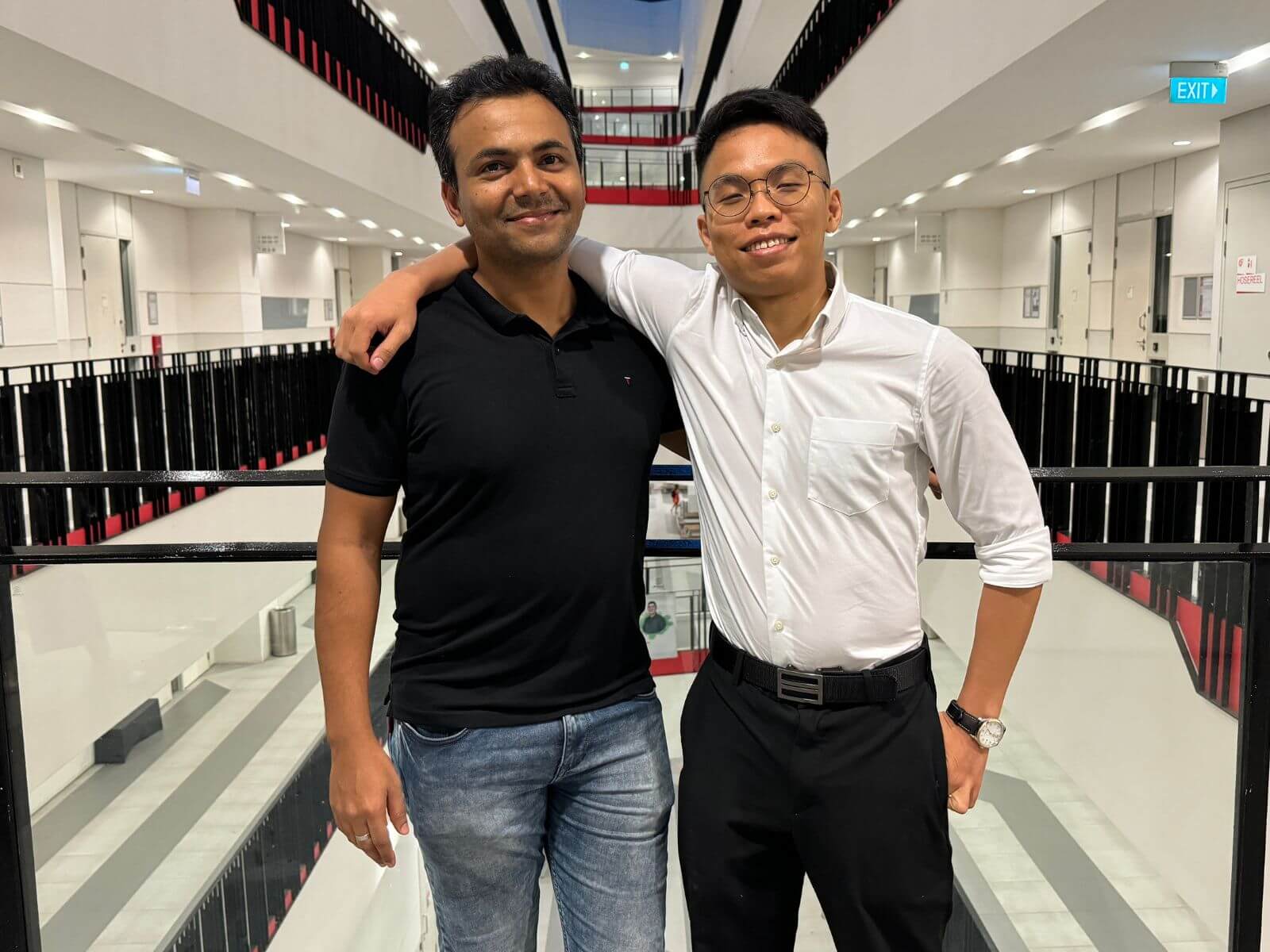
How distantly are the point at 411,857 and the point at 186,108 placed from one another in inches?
295

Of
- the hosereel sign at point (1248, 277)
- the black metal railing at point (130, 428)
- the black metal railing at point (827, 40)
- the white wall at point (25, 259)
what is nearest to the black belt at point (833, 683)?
the black metal railing at point (130, 428)

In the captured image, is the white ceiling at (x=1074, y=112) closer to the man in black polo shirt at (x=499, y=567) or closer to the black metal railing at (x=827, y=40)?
the black metal railing at (x=827, y=40)

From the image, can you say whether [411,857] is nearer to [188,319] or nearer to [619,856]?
[619,856]

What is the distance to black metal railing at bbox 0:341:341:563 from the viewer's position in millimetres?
7441

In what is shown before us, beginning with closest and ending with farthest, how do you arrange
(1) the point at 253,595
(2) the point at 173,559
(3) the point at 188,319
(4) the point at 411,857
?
(2) the point at 173,559 < (4) the point at 411,857 < (1) the point at 253,595 < (3) the point at 188,319

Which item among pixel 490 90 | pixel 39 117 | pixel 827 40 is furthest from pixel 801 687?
pixel 827 40

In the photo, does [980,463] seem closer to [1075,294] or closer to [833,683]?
[833,683]

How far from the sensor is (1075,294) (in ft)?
49.9

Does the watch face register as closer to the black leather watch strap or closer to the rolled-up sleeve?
the black leather watch strap

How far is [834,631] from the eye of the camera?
169 centimetres

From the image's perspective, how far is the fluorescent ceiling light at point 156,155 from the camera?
10883mm

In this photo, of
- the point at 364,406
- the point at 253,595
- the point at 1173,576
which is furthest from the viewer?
the point at 253,595

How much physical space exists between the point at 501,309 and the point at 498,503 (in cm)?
33

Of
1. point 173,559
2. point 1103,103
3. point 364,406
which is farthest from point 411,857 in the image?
point 1103,103
